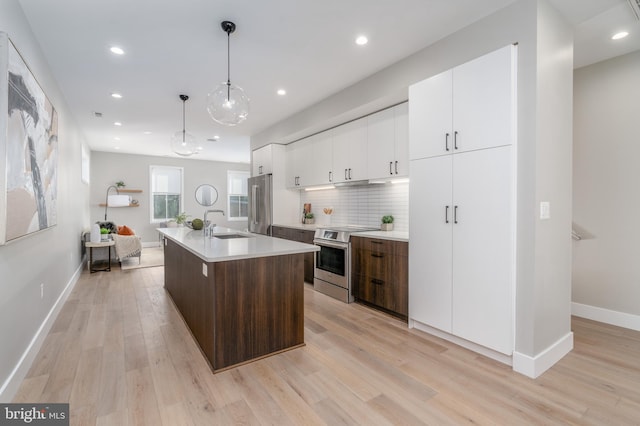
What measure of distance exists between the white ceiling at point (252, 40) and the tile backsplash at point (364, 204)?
144 centimetres

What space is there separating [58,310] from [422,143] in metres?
4.32

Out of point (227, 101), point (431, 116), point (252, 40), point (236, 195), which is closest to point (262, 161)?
point (252, 40)

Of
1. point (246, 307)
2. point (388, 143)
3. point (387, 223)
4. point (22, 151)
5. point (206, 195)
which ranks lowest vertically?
point (246, 307)

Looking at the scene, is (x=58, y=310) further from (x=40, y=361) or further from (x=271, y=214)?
(x=271, y=214)

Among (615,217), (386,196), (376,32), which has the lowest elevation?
(615,217)

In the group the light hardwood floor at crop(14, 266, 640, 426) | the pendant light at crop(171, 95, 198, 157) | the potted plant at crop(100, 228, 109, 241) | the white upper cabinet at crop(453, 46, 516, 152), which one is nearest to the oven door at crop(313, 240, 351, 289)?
the light hardwood floor at crop(14, 266, 640, 426)

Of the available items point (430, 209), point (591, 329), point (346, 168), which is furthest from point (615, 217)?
point (346, 168)

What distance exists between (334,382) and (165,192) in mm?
8802

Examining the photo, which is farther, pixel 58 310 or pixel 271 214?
pixel 271 214

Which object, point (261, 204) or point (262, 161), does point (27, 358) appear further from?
point (262, 161)

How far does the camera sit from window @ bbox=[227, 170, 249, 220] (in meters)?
10.2

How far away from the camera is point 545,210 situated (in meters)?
2.22

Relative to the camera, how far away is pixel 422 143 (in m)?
2.84

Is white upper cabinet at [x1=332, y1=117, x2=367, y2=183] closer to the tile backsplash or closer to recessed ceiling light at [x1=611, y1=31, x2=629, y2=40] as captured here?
the tile backsplash
